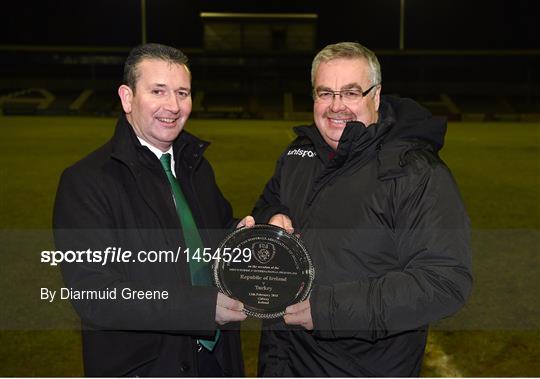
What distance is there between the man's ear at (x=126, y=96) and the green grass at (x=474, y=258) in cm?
186

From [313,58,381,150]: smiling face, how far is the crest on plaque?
472 mm

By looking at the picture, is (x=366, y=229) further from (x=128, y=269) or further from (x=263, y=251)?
(x=128, y=269)

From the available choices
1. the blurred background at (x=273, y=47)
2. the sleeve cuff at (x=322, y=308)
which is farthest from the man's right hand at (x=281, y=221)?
the blurred background at (x=273, y=47)

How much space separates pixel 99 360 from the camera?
2.11 m

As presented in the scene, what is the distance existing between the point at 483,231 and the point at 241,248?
206 inches

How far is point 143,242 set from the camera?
2.12m

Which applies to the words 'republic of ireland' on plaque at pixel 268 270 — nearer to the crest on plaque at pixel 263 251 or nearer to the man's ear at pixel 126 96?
the crest on plaque at pixel 263 251

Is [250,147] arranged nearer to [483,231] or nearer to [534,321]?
[483,231]

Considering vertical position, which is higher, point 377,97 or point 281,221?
point 377,97

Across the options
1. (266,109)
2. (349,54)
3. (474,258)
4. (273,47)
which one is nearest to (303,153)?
(349,54)

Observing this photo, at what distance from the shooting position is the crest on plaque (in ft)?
6.31

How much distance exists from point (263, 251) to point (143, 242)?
42cm

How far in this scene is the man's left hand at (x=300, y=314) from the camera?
1888mm

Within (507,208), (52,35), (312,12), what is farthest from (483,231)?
(52,35)
